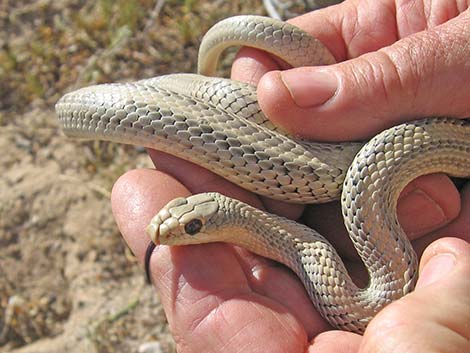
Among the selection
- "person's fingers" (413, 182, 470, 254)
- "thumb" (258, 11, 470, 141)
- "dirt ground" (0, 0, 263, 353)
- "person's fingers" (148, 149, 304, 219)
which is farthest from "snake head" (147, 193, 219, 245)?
"dirt ground" (0, 0, 263, 353)

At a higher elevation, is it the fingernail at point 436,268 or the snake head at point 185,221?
the fingernail at point 436,268

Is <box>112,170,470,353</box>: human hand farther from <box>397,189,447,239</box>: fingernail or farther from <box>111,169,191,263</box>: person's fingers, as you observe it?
<box>397,189,447,239</box>: fingernail

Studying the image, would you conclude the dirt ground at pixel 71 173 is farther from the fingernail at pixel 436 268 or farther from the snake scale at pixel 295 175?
the fingernail at pixel 436 268

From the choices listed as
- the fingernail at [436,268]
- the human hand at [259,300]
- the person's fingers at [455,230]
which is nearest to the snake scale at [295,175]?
the human hand at [259,300]

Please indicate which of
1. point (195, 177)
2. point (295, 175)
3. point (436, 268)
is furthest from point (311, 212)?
point (436, 268)

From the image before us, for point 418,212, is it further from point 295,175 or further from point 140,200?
point 140,200

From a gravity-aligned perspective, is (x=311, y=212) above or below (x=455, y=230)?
below

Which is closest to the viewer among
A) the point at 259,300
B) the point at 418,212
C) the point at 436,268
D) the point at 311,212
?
the point at 436,268
